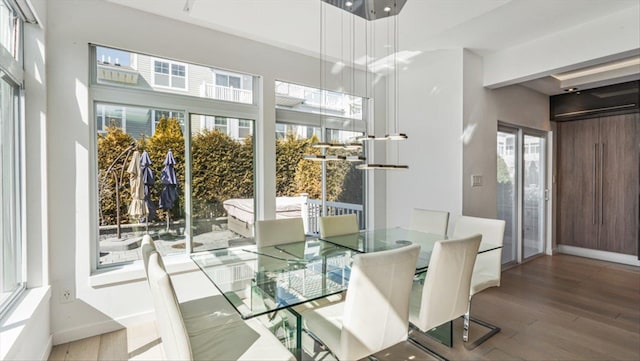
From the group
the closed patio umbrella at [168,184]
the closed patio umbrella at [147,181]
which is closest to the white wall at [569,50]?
the closed patio umbrella at [168,184]

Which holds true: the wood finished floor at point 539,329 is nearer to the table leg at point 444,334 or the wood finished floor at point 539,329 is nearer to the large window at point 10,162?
the table leg at point 444,334

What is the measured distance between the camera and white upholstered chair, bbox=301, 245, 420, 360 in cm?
159

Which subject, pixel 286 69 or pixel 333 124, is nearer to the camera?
pixel 286 69

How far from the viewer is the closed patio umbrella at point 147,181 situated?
2963 mm

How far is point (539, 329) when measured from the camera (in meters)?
2.77

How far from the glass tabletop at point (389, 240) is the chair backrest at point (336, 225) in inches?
2.5

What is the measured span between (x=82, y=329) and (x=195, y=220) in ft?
4.10

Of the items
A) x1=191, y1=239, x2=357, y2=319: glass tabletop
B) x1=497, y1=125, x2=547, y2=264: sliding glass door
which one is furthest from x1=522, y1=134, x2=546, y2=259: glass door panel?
x1=191, y1=239, x2=357, y2=319: glass tabletop

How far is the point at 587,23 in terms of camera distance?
3.12 m

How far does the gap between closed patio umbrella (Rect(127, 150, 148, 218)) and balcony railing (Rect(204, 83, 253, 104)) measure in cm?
94

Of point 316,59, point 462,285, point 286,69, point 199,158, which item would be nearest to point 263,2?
point 286,69

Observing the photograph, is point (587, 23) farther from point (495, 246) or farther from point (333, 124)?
point (333, 124)

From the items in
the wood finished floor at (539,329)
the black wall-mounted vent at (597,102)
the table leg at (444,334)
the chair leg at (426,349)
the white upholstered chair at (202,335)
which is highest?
the black wall-mounted vent at (597,102)

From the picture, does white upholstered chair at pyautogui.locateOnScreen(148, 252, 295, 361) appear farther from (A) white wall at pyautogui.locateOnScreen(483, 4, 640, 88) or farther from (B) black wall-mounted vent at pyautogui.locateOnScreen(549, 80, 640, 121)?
(B) black wall-mounted vent at pyautogui.locateOnScreen(549, 80, 640, 121)
